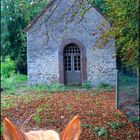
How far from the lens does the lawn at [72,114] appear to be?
4.41 feet

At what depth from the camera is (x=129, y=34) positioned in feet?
4.76

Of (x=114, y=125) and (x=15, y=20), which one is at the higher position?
(x=15, y=20)

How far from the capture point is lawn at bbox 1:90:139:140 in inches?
52.9

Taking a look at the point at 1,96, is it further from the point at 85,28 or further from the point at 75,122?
the point at 75,122

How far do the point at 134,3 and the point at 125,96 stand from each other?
7.44ft

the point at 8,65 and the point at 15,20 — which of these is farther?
the point at 8,65

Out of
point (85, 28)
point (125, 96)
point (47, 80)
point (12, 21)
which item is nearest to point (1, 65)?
point (47, 80)

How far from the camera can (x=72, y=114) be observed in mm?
1438

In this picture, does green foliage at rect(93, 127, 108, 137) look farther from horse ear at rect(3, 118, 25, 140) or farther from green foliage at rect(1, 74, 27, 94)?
horse ear at rect(3, 118, 25, 140)

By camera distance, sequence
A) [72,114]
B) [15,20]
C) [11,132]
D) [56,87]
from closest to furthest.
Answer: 1. [11,132]
2. [15,20]
3. [72,114]
4. [56,87]

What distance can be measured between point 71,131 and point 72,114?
1081 mm

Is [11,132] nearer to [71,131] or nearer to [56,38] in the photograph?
[71,131]

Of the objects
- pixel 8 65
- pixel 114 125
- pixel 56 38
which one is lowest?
pixel 114 125

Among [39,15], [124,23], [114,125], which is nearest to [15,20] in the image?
[39,15]
